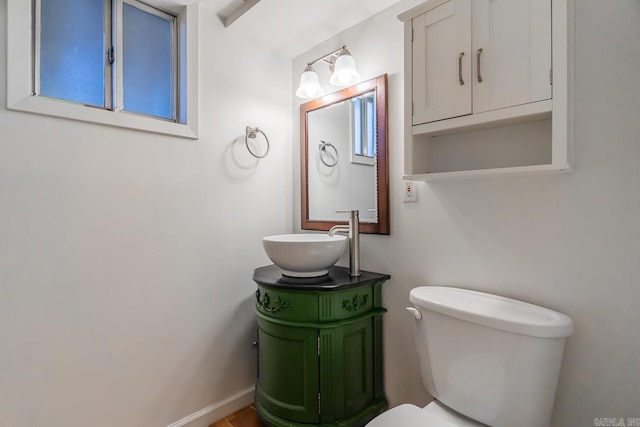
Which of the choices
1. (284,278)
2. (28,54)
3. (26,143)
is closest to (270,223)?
(284,278)

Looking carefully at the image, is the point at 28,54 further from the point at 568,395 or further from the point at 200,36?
the point at 568,395

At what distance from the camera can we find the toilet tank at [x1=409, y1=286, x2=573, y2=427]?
983mm

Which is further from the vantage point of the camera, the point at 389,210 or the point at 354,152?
the point at 354,152

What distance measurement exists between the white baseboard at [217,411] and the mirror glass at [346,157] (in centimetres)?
109

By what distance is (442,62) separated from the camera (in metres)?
1.25

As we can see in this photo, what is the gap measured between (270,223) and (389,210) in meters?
0.81

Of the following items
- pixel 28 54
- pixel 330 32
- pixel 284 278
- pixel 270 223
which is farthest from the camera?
pixel 270 223

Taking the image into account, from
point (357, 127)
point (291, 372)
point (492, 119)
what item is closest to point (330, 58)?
point (357, 127)

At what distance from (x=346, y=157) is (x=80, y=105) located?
131 cm

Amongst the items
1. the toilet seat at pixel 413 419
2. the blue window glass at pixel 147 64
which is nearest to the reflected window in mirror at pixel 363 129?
the blue window glass at pixel 147 64

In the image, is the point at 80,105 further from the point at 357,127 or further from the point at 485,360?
the point at 485,360

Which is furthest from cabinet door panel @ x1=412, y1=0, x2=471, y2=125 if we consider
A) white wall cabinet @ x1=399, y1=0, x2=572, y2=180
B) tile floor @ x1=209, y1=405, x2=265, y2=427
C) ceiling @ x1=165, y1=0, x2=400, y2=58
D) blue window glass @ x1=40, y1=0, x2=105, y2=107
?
tile floor @ x1=209, y1=405, x2=265, y2=427

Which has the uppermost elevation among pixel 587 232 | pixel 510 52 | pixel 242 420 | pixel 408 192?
pixel 510 52

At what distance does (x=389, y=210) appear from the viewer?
1.63 m
